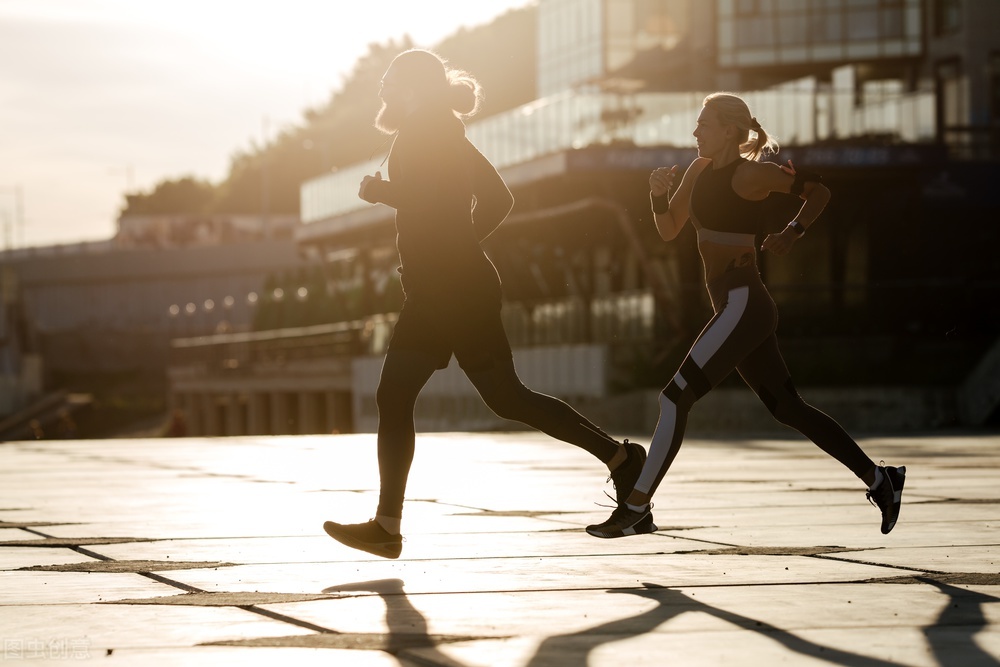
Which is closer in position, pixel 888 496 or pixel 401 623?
pixel 401 623

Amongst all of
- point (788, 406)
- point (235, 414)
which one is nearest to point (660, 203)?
point (788, 406)

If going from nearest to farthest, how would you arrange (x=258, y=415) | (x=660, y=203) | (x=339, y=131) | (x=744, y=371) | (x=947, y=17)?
1. (x=744, y=371)
2. (x=660, y=203)
3. (x=947, y=17)
4. (x=258, y=415)
5. (x=339, y=131)

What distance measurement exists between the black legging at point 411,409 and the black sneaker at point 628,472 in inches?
3.9

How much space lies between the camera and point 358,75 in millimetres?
124438

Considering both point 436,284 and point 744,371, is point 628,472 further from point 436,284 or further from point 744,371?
point 436,284

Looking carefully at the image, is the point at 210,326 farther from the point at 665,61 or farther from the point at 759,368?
the point at 759,368

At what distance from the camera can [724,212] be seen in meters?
6.91

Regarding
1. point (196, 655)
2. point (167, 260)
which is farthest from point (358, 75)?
point (196, 655)

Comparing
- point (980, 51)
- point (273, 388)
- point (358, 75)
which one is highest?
point (358, 75)

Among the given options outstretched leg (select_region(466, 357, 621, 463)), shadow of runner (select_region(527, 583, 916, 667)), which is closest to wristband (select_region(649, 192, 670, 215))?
outstretched leg (select_region(466, 357, 621, 463))

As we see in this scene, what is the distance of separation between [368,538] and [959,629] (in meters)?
2.43

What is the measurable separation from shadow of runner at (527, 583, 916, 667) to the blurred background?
397 inches

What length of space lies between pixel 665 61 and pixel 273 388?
603 inches

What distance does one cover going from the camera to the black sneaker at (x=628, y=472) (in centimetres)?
679
